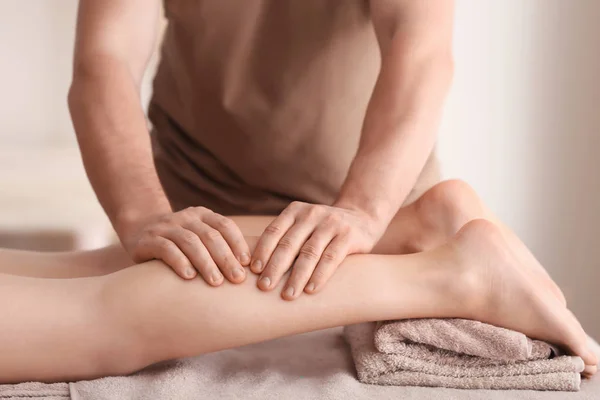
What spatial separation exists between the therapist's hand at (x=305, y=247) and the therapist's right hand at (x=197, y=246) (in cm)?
3

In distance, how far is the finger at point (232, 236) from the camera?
893mm

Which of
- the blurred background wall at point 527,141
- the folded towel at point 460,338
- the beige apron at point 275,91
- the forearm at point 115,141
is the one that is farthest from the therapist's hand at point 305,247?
the blurred background wall at point 527,141

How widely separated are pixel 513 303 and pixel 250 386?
13.2 inches

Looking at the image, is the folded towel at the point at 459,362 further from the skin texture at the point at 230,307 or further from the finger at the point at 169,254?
the finger at the point at 169,254

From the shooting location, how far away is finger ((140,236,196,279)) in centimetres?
87

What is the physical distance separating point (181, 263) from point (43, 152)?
5.95 feet

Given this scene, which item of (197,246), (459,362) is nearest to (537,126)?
(459,362)

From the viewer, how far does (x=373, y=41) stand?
1.35m

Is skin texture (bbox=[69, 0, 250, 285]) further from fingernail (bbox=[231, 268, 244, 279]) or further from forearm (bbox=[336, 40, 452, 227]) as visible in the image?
forearm (bbox=[336, 40, 452, 227])

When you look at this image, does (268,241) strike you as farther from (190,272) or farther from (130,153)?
(130,153)

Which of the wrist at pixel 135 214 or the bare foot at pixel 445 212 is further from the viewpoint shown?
the bare foot at pixel 445 212

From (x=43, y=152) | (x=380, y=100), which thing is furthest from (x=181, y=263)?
(x=43, y=152)

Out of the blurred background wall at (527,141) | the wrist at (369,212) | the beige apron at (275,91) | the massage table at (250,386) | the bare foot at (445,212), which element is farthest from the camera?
the blurred background wall at (527,141)

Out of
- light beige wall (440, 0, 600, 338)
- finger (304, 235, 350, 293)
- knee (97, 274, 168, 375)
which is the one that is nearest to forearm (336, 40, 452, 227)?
finger (304, 235, 350, 293)
